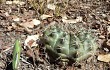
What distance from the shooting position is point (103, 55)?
2.18m

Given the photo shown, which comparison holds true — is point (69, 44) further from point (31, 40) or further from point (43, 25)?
point (43, 25)

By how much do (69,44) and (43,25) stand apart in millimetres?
677

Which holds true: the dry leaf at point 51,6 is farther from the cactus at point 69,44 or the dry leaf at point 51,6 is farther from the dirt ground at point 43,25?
the cactus at point 69,44

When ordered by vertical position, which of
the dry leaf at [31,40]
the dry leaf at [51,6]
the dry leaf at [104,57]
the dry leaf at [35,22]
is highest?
the dry leaf at [51,6]

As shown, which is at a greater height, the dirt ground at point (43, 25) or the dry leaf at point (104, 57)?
the dirt ground at point (43, 25)

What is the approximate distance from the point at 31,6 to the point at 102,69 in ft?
3.31

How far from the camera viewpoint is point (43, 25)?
2521 millimetres

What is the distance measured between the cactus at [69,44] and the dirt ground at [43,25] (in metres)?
0.10

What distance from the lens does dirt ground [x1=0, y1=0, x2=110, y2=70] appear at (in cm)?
A: 208

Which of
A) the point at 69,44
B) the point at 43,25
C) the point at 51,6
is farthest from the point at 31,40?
the point at 51,6

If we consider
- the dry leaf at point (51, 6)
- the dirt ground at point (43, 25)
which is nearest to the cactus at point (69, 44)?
the dirt ground at point (43, 25)

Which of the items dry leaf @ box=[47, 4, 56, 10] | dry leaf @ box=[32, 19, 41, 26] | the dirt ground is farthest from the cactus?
dry leaf @ box=[47, 4, 56, 10]

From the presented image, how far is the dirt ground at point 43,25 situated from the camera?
208 centimetres

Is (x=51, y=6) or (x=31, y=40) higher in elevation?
(x=51, y=6)
